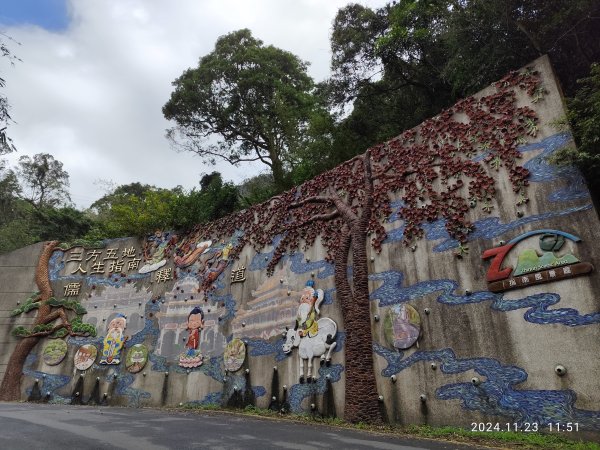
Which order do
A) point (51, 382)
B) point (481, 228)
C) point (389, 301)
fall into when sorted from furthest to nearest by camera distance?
point (51, 382)
point (389, 301)
point (481, 228)

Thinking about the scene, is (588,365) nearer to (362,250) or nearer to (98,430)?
(362,250)

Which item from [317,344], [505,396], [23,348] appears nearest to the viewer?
[505,396]

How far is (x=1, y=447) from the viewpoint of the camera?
3.91m

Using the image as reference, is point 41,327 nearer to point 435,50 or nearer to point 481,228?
point 481,228

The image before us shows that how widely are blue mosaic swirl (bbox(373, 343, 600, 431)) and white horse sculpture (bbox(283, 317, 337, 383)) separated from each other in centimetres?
150

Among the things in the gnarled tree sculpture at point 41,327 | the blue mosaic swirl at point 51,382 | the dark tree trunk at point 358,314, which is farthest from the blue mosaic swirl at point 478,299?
the blue mosaic swirl at point 51,382

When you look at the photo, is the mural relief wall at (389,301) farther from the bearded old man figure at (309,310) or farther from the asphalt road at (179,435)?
the asphalt road at (179,435)

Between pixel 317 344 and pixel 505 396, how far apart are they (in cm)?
296

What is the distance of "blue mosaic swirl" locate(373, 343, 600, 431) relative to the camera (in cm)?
403

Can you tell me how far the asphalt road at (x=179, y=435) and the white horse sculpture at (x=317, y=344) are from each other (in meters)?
1.04

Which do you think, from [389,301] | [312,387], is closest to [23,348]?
[312,387]

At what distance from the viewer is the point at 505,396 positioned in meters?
4.45

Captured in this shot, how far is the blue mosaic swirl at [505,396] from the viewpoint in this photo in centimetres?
403

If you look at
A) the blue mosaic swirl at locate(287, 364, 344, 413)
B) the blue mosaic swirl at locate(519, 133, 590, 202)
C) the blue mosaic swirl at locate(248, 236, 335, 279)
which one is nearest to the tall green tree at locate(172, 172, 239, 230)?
the blue mosaic swirl at locate(248, 236, 335, 279)
